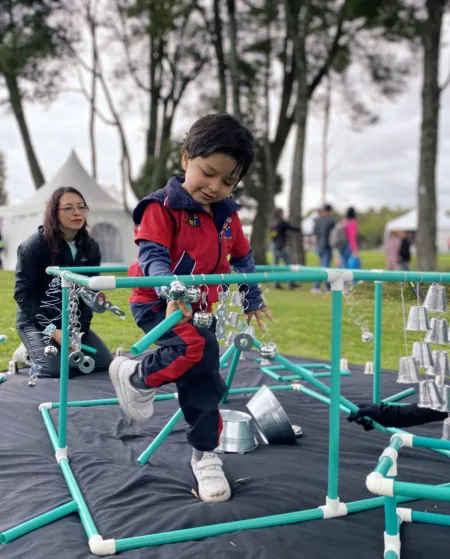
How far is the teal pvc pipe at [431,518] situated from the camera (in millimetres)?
1536

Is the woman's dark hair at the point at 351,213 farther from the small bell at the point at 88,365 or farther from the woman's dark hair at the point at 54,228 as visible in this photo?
the small bell at the point at 88,365

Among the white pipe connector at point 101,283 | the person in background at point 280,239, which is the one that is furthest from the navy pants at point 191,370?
the person in background at point 280,239

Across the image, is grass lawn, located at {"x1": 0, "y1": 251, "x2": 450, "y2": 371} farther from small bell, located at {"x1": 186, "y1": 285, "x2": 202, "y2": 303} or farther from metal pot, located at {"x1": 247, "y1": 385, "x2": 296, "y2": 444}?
small bell, located at {"x1": 186, "y1": 285, "x2": 202, "y2": 303}

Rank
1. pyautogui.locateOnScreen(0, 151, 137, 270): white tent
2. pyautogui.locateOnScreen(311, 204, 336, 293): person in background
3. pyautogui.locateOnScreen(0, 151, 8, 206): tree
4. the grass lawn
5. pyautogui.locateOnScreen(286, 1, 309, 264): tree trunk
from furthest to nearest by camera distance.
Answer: pyautogui.locateOnScreen(0, 151, 8, 206): tree < pyautogui.locateOnScreen(286, 1, 309, 264): tree trunk < pyautogui.locateOnScreen(0, 151, 137, 270): white tent < pyautogui.locateOnScreen(311, 204, 336, 293): person in background < the grass lawn

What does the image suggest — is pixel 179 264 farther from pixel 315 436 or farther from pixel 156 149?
pixel 156 149

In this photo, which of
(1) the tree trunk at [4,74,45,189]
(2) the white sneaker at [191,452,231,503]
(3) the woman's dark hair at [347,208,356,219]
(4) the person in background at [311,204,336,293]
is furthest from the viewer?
(1) the tree trunk at [4,74,45,189]

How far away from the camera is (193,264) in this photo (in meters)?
2.08

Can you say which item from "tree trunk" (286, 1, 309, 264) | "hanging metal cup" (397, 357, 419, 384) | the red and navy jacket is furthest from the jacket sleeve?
"tree trunk" (286, 1, 309, 264)

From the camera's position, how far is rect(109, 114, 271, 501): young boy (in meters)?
1.89

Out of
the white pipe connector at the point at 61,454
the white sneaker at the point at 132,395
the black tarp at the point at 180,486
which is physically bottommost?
the black tarp at the point at 180,486

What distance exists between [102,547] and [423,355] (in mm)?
1200

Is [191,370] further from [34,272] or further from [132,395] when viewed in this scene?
[34,272]

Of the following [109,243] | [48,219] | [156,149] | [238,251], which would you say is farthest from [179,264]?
[156,149]

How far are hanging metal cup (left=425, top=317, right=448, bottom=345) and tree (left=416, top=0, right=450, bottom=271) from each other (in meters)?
8.15
